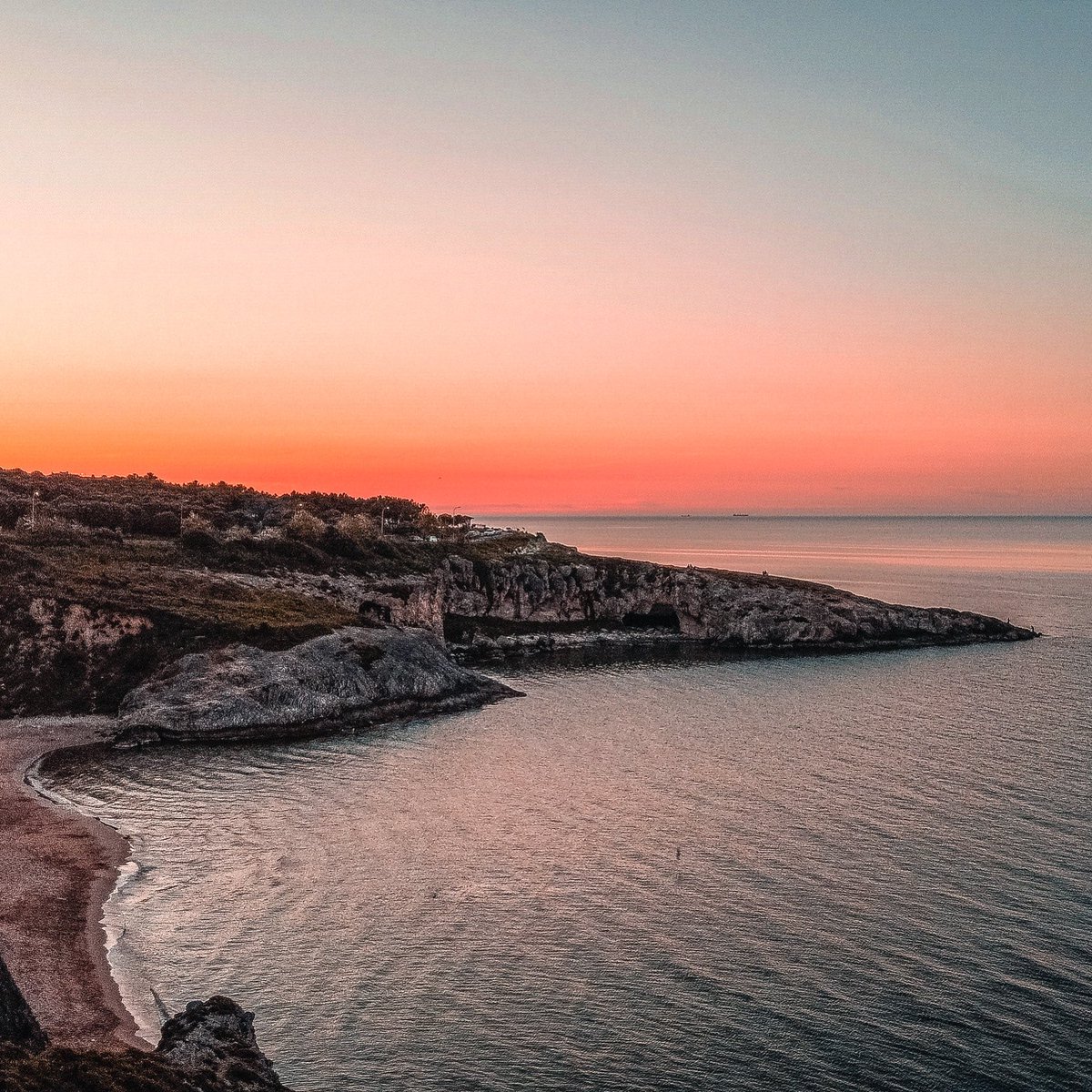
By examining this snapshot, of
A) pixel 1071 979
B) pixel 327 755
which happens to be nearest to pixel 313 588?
pixel 327 755

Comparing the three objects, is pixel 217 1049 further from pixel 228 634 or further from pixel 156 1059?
pixel 228 634

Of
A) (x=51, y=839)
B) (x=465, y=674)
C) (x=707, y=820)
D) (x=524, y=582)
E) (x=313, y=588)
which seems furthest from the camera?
(x=524, y=582)

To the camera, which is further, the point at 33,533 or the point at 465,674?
the point at 33,533

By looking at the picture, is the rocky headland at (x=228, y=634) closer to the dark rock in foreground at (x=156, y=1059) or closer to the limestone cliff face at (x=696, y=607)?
the dark rock in foreground at (x=156, y=1059)

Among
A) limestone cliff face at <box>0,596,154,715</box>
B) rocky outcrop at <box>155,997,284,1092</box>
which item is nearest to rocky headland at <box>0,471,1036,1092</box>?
rocky outcrop at <box>155,997,284,1092</box>

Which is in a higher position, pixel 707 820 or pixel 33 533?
pixel 33 533

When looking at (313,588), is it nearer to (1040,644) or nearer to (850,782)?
(850,782)
